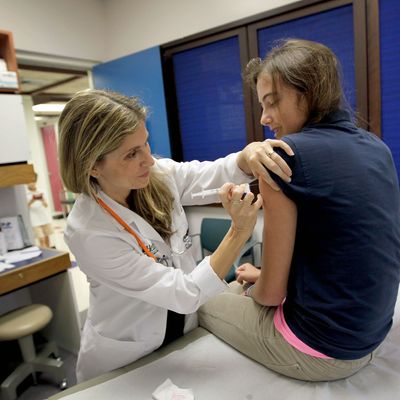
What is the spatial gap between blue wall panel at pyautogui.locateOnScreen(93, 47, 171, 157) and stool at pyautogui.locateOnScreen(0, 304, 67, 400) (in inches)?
67.8

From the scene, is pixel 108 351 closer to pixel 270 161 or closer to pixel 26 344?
pixel 270 161

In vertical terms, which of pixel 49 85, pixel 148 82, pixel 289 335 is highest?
pixel 49 85

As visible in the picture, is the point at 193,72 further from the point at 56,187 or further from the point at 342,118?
the point at 56,187

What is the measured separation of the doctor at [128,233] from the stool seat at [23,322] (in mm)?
901

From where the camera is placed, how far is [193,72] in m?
3.03

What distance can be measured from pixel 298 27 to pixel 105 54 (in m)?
2.02

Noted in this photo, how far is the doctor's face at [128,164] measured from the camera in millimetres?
1081

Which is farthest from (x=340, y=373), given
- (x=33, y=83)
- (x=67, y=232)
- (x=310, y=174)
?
(x=33, y=83)

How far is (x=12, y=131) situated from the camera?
2.26 meters

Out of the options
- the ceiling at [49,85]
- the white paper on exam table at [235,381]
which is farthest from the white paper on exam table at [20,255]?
the ceiling at [49,85]

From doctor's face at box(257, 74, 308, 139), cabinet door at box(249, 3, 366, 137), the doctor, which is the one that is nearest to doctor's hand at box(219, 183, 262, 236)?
the doctor

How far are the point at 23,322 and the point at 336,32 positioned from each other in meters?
2.68

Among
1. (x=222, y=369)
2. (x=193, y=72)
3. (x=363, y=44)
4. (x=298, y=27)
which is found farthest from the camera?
(x=193, y=72)

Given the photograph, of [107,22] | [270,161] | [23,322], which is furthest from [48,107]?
[270,161]
